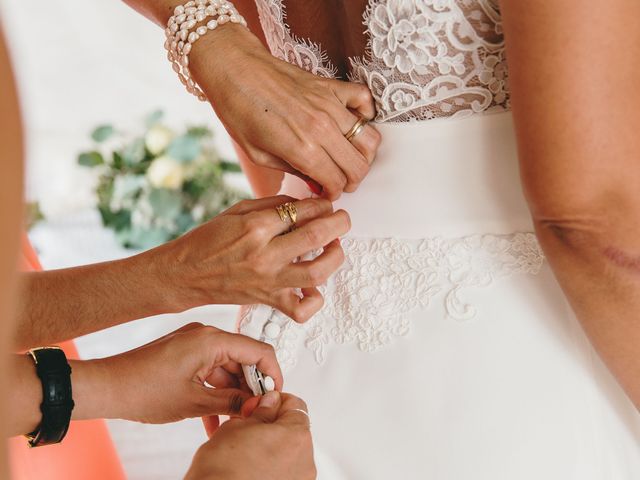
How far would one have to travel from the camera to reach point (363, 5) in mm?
1066

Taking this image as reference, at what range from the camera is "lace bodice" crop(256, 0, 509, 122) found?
1.01m

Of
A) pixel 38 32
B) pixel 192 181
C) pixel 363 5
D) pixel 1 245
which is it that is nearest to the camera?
pixel 1 245

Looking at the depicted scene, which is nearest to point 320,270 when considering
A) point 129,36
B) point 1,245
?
point 1,245

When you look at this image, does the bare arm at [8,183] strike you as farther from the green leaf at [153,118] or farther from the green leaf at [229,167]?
the green leaf at [153,118]

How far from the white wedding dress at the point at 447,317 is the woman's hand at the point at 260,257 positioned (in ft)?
0.20

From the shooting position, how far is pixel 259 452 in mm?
950

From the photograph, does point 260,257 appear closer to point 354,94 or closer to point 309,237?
point 309,237

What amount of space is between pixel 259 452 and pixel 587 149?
1.66ft

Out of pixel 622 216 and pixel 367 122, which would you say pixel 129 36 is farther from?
pixel 622 216

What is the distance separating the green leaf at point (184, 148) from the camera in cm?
304

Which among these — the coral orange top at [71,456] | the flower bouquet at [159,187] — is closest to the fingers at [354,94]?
the coral orange top at [71,456]

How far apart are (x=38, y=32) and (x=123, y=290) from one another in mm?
2519

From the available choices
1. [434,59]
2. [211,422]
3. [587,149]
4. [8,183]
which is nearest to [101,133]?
[211,422]

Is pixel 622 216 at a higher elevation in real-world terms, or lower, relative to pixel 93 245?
higher
